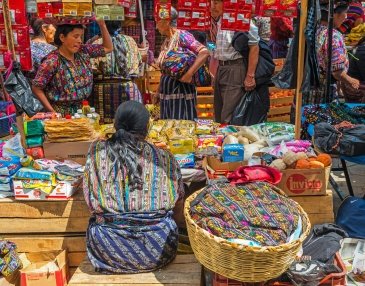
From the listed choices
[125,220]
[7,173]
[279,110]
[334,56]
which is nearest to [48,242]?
[7,173]

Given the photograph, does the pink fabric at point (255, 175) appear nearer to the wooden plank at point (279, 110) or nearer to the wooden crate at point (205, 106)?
the wooden plank at point (279, 110)

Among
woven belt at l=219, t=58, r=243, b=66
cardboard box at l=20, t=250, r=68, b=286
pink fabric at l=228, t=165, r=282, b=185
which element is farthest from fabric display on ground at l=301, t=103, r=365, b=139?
cardboard box at l=20, t=250, r=68, b=286

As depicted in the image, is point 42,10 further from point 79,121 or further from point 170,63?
point 170,63

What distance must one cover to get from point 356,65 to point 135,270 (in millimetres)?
4354

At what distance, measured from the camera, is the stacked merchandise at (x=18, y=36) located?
421 cm

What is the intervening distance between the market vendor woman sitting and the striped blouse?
1.80 meters

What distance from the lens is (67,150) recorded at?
167 inches

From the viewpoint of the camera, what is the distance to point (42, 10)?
4.41 metres

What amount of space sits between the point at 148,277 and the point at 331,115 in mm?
2643

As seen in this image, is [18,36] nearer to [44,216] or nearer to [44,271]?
[44,216]

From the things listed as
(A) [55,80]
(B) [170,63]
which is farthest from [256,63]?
(A) [55,80]

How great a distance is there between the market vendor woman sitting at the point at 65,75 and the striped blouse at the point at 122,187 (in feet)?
5.90

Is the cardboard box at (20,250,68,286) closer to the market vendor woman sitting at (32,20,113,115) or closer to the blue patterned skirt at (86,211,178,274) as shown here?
the blue patterned skirt at (86,211,178,274)

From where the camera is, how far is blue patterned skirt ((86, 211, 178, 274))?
328 cm
